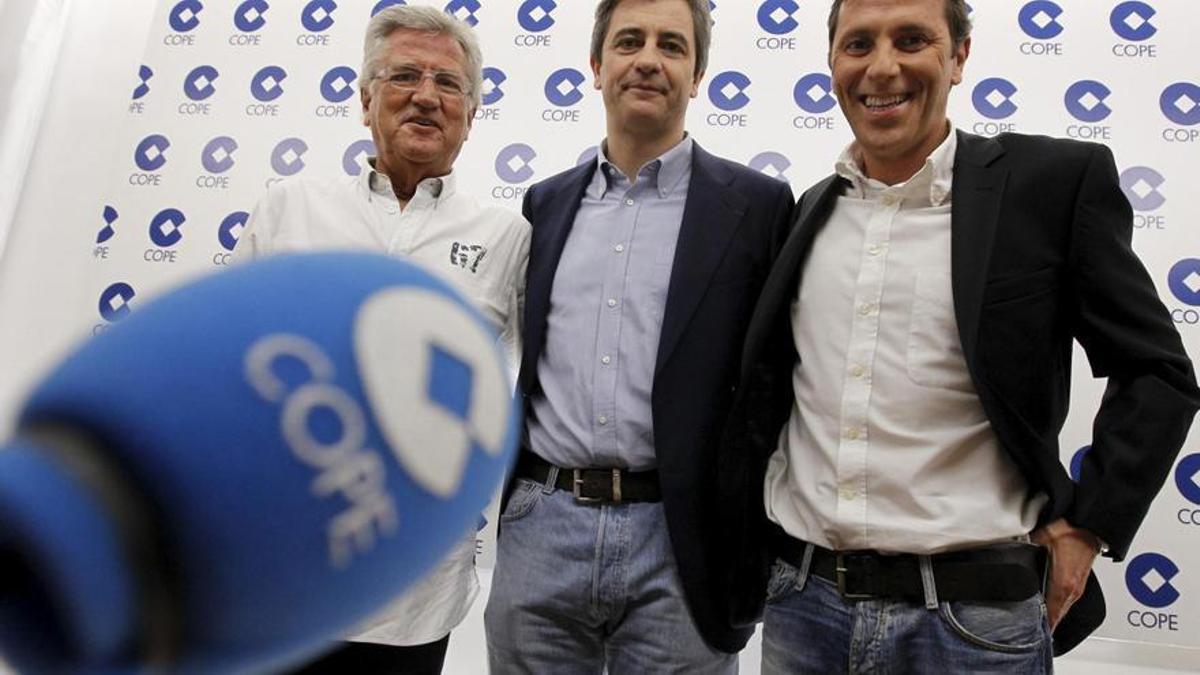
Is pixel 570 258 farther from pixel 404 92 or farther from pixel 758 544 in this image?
pixel 758 544

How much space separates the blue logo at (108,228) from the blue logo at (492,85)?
1207mm

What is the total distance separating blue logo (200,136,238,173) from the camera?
2770 millimetres

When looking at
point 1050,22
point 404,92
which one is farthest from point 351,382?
point 1050,22

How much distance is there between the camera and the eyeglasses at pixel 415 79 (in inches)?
60.2

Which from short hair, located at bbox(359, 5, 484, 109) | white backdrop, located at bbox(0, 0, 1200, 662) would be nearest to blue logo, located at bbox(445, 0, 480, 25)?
white backdrop, located at bbox(0, 0, 1200, 662)

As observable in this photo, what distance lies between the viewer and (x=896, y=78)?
4.17 feet

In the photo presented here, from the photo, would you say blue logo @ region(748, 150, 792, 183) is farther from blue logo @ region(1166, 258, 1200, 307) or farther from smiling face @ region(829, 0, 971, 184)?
smiling face @ region(829, 0, 971, 184)

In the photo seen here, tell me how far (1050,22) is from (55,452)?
8.52 feet

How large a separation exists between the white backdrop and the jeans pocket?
1.14 meters

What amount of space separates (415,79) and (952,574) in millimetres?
1118

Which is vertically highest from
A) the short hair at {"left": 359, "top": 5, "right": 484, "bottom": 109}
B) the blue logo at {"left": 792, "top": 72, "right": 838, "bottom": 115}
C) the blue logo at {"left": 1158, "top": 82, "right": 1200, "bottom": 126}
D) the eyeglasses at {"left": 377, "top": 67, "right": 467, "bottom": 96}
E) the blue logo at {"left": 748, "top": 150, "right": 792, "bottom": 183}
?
the blue logo at {"left": 1158, "top": 82, "right": 1200, "bottom": 126}

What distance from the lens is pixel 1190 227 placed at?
2.14 meters

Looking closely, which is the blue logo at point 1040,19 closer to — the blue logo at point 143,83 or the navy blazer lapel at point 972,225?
the navy blazer lapel at point 972,225

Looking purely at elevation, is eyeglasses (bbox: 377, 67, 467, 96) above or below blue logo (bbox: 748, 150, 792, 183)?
below
